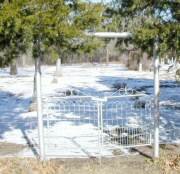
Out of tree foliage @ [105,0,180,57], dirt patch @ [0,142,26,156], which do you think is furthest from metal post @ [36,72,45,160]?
tree foliage @ [105,0,180,57]

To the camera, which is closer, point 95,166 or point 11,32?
point 11,32

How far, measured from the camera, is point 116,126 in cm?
1129

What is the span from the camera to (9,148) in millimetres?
9344

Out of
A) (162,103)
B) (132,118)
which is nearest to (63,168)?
(132,118)

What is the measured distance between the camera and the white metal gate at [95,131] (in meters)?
8.80

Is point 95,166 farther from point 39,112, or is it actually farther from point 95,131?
point 95,131

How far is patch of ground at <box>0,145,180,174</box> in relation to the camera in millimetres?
7203

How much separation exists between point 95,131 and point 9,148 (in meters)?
2.29

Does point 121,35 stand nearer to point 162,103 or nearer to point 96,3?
point 96,3

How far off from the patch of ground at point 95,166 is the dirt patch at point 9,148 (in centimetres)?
104

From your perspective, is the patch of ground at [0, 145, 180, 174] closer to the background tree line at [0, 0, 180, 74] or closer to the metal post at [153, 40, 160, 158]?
the metal post at [153, 40, 160, 158]

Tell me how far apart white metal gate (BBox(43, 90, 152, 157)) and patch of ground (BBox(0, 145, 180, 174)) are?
485 mm

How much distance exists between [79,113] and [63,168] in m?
5.82

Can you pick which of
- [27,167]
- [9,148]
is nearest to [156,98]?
[27,167]
